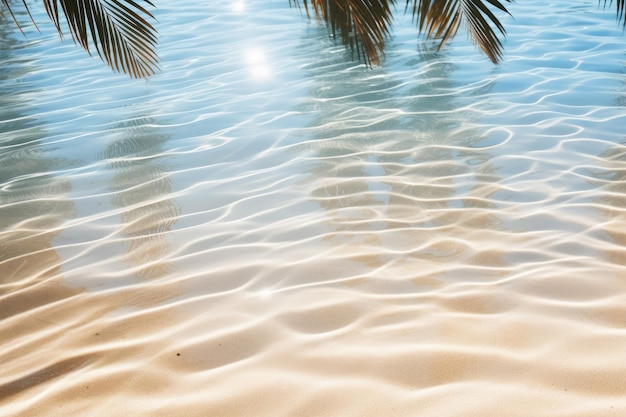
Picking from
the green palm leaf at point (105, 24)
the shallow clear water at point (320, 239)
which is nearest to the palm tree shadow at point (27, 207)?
the shallow clear water at point (320, 239)

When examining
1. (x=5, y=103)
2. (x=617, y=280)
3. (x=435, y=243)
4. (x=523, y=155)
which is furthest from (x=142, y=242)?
(x=5, y=103)

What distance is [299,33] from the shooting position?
721cm

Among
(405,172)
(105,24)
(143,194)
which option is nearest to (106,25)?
(105,24)

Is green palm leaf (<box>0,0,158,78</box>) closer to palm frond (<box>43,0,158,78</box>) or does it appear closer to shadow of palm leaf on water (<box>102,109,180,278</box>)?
palm frond (<box>43,0,158,78</box>)

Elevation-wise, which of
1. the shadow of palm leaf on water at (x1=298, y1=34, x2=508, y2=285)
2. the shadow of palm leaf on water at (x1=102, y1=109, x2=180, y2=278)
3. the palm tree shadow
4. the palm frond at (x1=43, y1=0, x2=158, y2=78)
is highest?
the palm frond at (x1=43, y1=0, x2=158, y2=78)

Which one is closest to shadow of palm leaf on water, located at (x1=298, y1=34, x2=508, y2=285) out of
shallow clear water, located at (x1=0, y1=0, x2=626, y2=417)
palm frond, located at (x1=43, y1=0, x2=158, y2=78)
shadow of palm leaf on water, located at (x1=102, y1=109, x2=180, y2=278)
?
shallow clear water, located at (x1=0, y1=0, x2=626, y2=417)

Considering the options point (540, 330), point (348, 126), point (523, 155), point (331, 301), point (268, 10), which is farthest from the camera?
point (268, 10)

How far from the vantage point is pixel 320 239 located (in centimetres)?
283

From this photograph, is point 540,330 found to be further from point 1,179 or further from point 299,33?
point 299,33

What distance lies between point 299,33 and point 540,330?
5.79 metres

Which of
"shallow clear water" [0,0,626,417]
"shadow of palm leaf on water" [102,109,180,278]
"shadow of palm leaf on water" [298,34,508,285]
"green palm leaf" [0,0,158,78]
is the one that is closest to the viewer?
"shallow clear water" [0,0,626,417]

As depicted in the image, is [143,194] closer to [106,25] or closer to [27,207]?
[27,207]

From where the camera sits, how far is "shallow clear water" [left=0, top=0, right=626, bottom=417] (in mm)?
1814

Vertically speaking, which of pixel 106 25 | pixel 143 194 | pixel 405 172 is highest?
pixel 106 25
